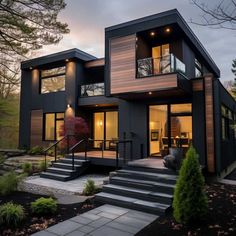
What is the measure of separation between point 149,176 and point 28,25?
9.16m

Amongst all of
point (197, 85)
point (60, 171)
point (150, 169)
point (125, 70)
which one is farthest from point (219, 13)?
point (60, 171)

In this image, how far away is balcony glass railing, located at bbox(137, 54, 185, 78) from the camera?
879cm

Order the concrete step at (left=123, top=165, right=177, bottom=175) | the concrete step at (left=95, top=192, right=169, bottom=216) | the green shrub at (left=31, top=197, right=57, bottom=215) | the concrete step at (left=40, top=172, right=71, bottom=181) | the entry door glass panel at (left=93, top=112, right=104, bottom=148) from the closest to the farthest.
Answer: the green shrub at (left=31, top=197, right=57, bottom=215), the concrete step at (left=95, top=192, right=169, bottom=216), the concrete step at (left=123, top=165, right=177, bottom=175), the concrete step at (left=40, top=172, right=71, bottom=181), the entry door glass panel at (left=93, top=112, right=104, bottom=148)

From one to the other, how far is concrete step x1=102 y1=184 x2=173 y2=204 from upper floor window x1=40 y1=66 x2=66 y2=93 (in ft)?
33.0

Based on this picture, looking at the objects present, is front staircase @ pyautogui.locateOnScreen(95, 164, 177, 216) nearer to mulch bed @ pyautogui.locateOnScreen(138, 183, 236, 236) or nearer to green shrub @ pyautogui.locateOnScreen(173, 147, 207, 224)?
mulch bed @ pyautogui.locateOnScreen(138, 183, 236, 236)

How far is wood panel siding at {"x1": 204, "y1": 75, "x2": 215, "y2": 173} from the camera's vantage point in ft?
28.3

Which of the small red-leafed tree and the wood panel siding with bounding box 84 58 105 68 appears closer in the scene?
the small red-leafed tree

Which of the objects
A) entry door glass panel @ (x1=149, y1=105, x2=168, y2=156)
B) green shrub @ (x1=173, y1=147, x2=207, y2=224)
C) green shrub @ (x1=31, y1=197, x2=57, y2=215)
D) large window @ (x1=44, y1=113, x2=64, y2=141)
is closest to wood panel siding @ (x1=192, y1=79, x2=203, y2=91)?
entry door glass panel @ (x1=149, y1=105, x2=168, y2=156)

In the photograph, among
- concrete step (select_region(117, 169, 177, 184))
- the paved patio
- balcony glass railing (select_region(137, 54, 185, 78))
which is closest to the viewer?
concrete step (select_region(117, 169, 177, 184))

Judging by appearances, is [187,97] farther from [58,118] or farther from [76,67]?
[58,118]

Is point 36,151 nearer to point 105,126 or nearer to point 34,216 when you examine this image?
point 105,126

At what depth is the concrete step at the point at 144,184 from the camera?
624cm

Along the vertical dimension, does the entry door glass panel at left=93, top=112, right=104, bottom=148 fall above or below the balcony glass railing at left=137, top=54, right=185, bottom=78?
below

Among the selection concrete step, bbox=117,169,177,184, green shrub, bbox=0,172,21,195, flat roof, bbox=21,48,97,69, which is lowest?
green shrub, bbox=0,172,21,195
